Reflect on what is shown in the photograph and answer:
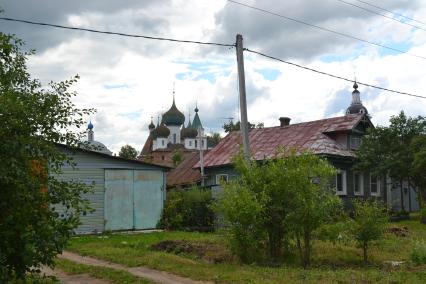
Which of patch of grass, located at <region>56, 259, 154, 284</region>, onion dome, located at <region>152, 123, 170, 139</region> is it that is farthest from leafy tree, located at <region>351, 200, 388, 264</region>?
onion dome, located at <region>152, 123, 170, 139</region>

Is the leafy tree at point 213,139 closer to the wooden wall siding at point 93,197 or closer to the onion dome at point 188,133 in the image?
the onion dome at point 188,133

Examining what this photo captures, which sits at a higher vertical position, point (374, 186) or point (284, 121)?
point (284, 121)

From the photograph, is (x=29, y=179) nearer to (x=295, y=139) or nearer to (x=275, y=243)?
(x=275, y=243)

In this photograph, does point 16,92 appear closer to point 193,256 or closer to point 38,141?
point 38,141

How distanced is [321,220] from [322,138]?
18516mm

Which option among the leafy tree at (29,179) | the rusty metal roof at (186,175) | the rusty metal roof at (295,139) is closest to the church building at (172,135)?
the rusty metal roof at (186,175)

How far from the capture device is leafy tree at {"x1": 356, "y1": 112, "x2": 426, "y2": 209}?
2844 centimetres

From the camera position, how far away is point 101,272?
1180cm

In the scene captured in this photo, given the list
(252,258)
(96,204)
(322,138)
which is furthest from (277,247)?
(322,138)

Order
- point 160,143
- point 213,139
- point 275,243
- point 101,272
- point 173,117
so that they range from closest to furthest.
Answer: point 101,272
point 275,243
point 213,139
point 160,143
point 173,117

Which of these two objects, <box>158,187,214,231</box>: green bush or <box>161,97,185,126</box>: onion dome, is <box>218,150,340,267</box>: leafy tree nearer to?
<box>158,187,214,231</box>: green bush

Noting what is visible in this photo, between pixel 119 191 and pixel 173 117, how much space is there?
86290mm

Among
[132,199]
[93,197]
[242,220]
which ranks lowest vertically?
[242,220]

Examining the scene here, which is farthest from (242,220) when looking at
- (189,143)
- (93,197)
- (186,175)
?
(189,143)
